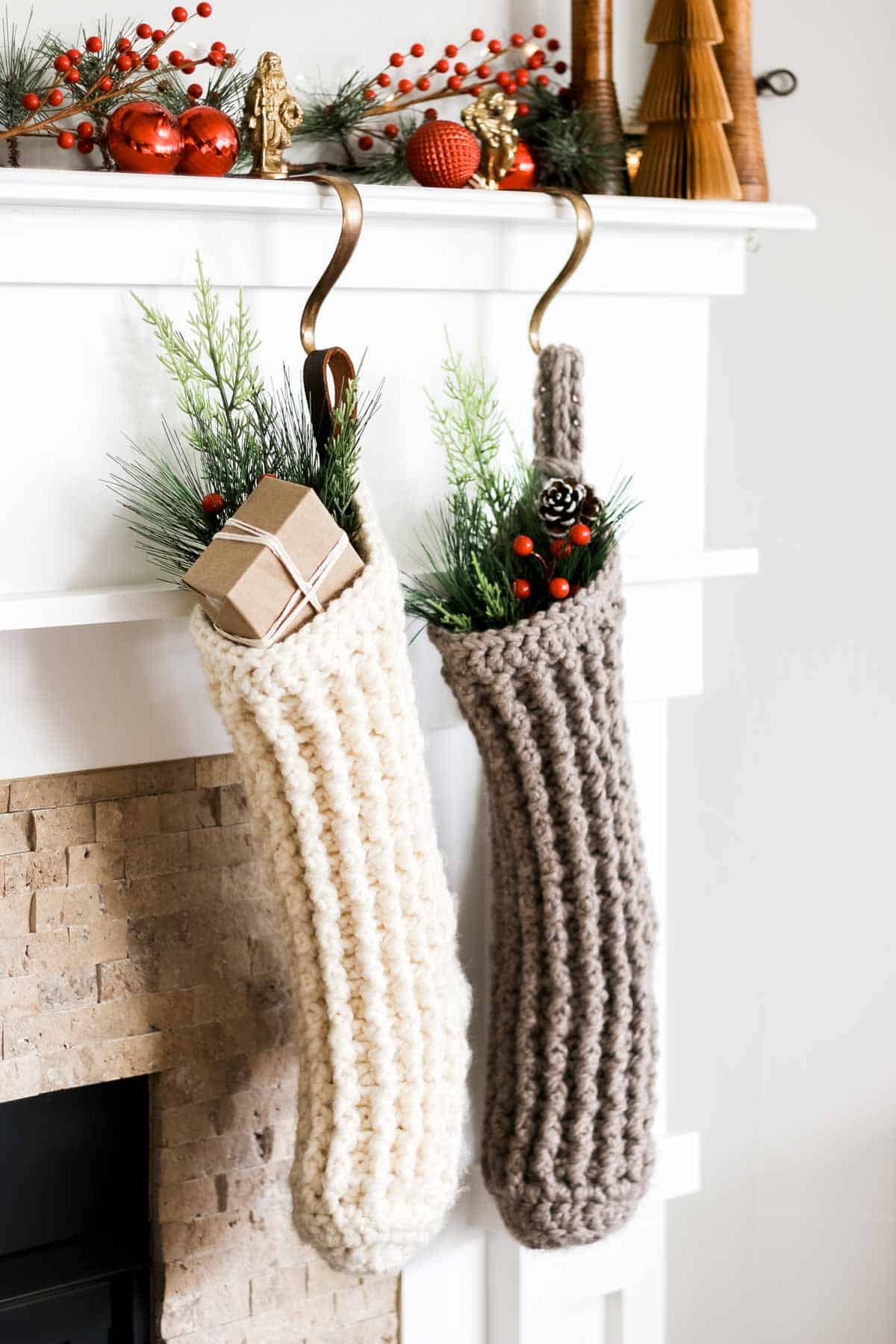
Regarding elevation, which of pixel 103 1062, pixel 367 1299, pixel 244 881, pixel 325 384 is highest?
pixel 325 384

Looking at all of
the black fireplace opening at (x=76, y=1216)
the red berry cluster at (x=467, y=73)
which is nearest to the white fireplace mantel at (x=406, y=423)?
the red berry cluster at (x=467, y=73)

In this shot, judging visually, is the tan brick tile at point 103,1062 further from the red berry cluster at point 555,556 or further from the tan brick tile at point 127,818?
the red berry cluster at point 555,556

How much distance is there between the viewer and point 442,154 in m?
0.83

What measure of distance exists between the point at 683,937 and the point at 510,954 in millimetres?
432

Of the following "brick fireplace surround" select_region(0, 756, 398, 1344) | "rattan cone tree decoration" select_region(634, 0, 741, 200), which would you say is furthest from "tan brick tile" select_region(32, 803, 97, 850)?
"rattan cone tree decoration" select_region(634, 0, 741, 200)

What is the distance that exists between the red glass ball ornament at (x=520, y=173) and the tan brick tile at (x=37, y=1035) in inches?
25.2

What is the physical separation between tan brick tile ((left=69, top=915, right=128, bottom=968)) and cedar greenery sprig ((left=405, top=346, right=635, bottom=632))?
0.29m

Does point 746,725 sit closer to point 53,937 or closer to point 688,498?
point 688,498

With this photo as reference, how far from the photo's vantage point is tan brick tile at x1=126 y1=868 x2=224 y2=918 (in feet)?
2.83

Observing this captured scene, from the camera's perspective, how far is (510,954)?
35.5 inches

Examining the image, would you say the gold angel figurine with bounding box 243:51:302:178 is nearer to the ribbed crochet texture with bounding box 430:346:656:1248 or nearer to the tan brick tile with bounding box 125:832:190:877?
the ribbed crochet texture with bounding box 430:346:656:1248

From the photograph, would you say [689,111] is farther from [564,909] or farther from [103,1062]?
[103,1062]

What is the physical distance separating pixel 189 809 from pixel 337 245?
0.39 meters

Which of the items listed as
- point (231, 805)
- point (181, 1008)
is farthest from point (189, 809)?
point (181, 1008)
